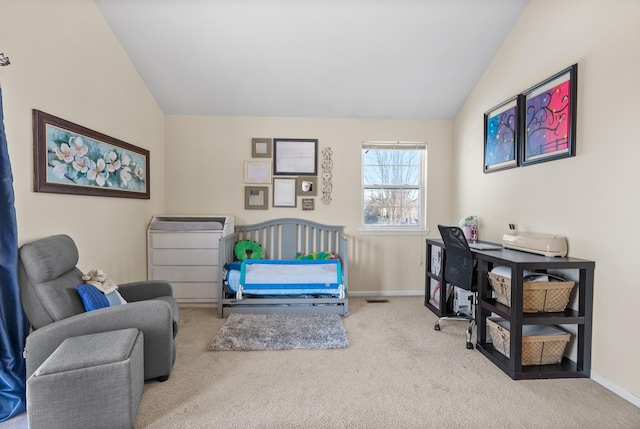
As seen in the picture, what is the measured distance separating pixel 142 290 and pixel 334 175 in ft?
7.79

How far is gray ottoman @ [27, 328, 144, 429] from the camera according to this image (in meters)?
1.43

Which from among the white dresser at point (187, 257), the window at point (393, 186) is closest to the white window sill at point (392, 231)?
the window at point (393, 186)

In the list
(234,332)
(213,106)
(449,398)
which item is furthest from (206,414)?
(213,106)

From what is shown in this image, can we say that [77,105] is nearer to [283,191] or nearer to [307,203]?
[283,191]

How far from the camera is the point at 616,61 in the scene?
1887mm

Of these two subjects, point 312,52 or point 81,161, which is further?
point 312,52

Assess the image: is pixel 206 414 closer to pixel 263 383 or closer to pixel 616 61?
pixel 263 383

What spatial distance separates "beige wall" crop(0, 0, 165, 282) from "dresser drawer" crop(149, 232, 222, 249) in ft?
0.52

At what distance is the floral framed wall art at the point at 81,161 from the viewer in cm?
210

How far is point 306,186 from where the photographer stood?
389 centimetres

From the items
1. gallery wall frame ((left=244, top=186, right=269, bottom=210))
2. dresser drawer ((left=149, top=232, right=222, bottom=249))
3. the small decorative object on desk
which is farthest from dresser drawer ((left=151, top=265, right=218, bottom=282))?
the small decorative object on desk

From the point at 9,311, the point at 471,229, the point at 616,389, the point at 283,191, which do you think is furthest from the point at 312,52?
the point at 616,389

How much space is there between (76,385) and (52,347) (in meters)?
0.37

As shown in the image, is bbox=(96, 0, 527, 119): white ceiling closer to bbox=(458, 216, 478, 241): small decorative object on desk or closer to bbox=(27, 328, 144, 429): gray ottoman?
bbox=(458, 216, 478, 241): small decorative object on desk
